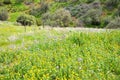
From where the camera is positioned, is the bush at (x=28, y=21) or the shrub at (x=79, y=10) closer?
the bush at (x=28, y=21)

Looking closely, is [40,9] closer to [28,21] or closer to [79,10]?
[79,10]

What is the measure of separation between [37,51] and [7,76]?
10.4ft

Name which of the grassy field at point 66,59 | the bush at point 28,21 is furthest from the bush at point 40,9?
the grassy field at point 66,59

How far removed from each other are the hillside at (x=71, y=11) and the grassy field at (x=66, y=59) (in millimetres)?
83664

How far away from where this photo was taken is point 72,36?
1662cm

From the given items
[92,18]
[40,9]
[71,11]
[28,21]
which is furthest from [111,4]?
[28,21]

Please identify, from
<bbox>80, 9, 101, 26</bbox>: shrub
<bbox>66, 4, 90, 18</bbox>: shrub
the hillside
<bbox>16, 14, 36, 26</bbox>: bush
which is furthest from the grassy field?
<bbox>66, 4, 90, 18</bbox>: shrub

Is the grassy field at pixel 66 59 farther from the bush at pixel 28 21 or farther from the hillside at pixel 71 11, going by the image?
the hillside at pixel 71 11

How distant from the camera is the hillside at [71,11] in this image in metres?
110

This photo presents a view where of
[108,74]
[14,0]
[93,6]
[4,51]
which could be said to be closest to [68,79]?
[108,74]

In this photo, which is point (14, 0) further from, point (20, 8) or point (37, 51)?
point (37, 51)

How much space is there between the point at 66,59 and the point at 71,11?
129898 millimetres

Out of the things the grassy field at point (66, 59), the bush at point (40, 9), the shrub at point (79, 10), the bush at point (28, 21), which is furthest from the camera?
the bush at point (40, 9)

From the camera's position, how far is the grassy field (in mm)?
11836
